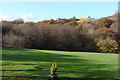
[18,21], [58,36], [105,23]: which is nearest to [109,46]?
[58,36]

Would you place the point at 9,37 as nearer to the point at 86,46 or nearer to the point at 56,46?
the point at 56,46

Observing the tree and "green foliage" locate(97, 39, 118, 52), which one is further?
the tree

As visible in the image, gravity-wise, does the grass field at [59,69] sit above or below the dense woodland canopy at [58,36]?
below

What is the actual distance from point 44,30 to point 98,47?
46.0ft

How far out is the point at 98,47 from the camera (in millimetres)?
34906

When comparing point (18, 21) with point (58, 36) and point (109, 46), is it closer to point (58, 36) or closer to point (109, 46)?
point (58, 36)

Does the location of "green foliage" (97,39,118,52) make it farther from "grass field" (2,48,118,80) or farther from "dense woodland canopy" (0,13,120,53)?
"grass field" (2,48,118,80)

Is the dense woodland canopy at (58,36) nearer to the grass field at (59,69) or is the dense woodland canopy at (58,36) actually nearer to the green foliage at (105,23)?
the green foliage at (105,23)

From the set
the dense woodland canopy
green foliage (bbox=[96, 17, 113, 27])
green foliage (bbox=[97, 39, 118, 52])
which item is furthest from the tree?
green foliage (bbox=[97, 39, 118, 52])

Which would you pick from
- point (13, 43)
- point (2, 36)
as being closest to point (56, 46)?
point (13, 43)

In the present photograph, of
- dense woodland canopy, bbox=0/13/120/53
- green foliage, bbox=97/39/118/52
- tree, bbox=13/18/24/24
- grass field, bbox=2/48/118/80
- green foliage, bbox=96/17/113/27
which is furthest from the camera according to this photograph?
green foliage, bbox=96/17/113/27

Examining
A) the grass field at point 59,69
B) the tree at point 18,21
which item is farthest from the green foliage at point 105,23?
the grass field at point 59,69

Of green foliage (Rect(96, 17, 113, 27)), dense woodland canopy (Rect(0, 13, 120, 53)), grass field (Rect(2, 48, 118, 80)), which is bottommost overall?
grass field (Rect(2, 48, 118, 80))

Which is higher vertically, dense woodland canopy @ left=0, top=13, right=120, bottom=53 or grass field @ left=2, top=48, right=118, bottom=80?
dense woodland canopy @ left=0, top=13, right=120, bottom=53
